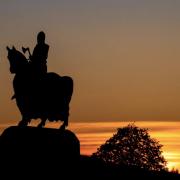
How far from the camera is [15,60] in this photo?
94.3ft

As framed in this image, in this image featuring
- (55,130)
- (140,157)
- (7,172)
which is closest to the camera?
(7,172)

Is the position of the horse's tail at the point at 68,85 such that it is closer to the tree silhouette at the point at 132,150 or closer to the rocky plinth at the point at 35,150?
the rocky plinth at the point at 35,150

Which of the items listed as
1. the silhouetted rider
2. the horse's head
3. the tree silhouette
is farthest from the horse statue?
the tree silhouette

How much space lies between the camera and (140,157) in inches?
2072

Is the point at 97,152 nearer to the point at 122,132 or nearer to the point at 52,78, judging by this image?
the point at 122,132

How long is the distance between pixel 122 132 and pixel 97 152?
90.1 inches

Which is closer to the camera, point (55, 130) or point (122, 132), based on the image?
point (55, 130)

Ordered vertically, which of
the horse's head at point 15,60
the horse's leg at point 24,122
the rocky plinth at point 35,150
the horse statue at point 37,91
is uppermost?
the horse's head at point 15,60

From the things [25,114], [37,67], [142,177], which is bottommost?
[142,177]

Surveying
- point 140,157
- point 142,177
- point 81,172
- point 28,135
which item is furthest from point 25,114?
point 140,157

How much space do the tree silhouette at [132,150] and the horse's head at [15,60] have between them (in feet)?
75.8

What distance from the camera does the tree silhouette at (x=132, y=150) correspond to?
51844 mm

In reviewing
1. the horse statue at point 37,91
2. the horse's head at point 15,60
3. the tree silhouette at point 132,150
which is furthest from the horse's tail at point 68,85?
the tree silhouette at point 132,150

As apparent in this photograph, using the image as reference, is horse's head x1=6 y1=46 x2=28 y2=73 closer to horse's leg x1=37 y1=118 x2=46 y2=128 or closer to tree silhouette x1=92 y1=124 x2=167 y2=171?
horse's leg x1=37 y1=118 x2=46 y2=128
